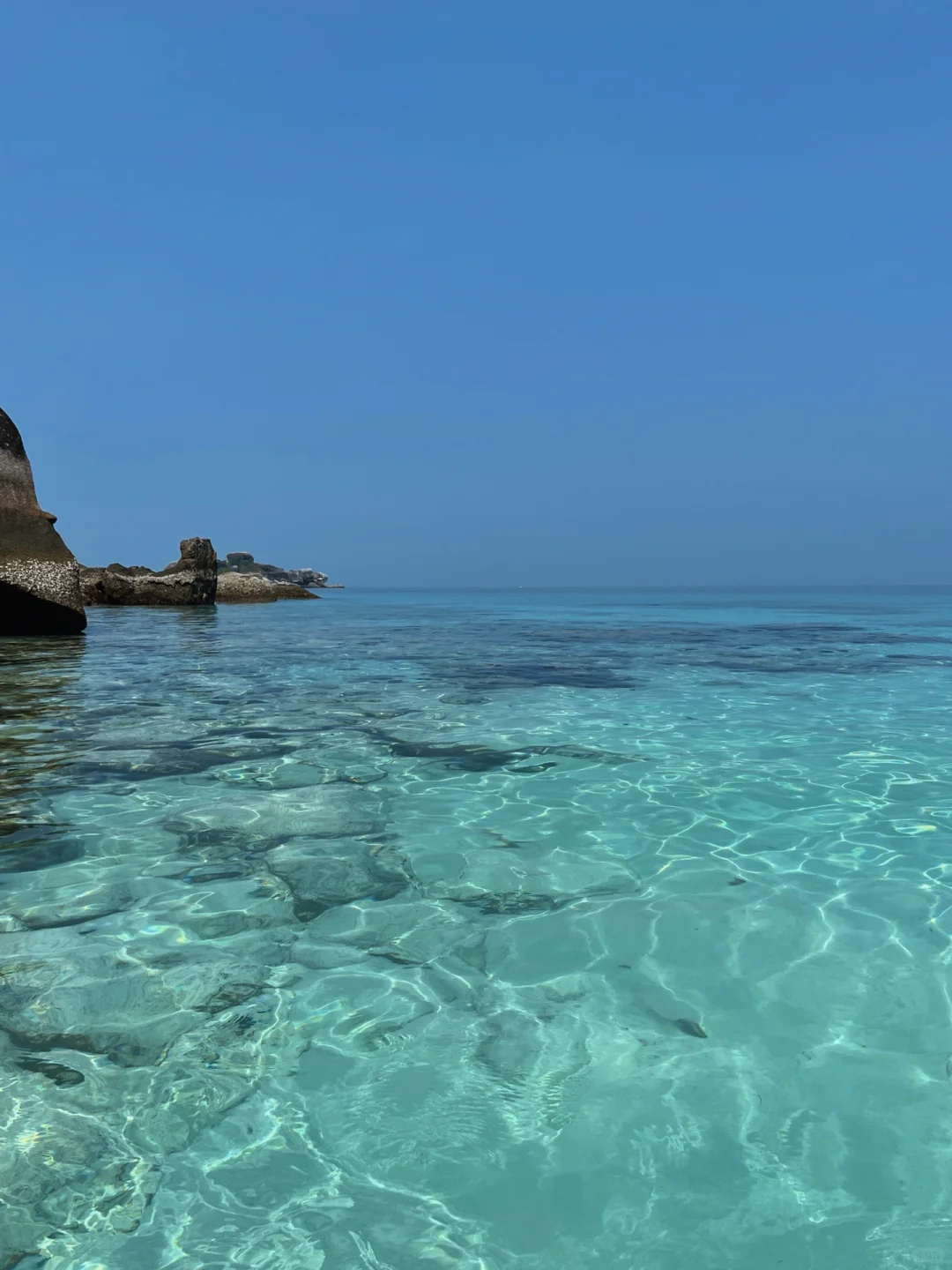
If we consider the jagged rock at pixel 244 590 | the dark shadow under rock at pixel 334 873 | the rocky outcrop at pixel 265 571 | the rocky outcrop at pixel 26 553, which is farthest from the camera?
the rocky outcrop at pixel 265 571

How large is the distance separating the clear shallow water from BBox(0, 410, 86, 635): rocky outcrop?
9868mm

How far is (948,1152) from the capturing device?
206 centimetres

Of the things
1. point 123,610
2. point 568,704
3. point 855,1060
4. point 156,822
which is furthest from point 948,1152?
point 123,610

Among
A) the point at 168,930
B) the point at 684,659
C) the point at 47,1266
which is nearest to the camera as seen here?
the point at 47,1266

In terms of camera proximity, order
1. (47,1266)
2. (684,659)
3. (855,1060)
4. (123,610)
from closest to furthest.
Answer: (47,1266)
(855,1060)
(684,659)
(123,610)

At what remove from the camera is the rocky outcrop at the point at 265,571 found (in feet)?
225

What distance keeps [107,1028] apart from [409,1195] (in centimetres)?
118

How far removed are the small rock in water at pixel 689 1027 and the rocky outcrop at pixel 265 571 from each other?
210 ft

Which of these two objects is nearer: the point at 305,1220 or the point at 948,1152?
the point at 305,1220

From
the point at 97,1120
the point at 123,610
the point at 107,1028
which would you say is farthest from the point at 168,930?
the point at 123,610

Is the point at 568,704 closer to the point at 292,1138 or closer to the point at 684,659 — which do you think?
the point at 684,659

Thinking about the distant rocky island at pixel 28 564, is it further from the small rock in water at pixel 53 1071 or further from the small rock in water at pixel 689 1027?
the small rock in water at pixel 689 1027

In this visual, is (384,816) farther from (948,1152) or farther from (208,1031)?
(948,1152)

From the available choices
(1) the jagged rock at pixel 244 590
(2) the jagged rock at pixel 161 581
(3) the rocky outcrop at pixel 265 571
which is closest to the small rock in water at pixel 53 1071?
(2) the jagged rock at pixel 161 581
